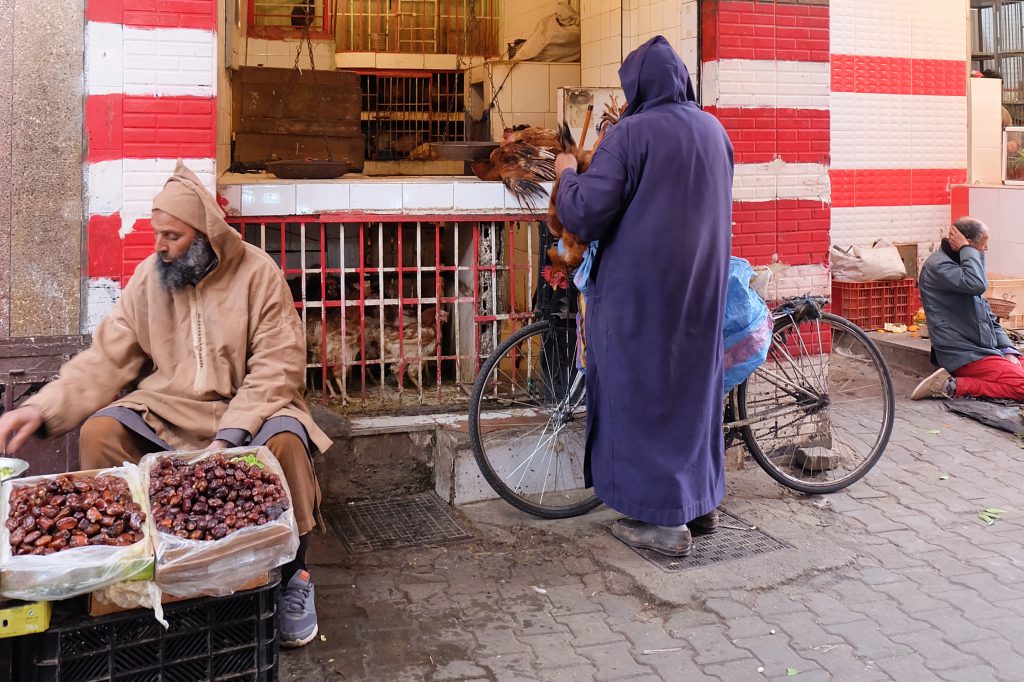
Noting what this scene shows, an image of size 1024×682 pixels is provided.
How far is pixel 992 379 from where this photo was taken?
7.93 m

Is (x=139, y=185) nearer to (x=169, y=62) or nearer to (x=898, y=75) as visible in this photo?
(x=169, y=62)

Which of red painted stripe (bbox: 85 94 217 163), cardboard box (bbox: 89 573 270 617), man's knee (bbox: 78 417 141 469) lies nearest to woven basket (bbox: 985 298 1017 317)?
red painted stripe (bbox: 85 94 217 163)

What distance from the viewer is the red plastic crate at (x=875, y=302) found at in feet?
33.6

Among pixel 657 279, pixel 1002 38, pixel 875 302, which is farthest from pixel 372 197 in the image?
pixel 1002 38

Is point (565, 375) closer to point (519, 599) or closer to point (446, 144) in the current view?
point (519, 599)

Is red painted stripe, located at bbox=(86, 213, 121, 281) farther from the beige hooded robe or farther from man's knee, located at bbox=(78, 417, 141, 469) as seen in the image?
man's knee, located at bbox=(78, 417, 141, 469)

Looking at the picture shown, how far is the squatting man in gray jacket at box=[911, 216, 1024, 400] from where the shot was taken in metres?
7.88

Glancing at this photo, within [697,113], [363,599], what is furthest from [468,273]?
[363,599]

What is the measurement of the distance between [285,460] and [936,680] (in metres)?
2.61

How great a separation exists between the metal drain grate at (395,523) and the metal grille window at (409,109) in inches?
230

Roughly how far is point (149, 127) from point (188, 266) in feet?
4.35

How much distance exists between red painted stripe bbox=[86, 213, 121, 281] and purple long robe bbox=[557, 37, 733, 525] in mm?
2234

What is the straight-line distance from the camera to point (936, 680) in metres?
3.90

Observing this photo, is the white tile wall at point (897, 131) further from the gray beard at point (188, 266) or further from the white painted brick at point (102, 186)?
the gray beard at point (188, 266)
